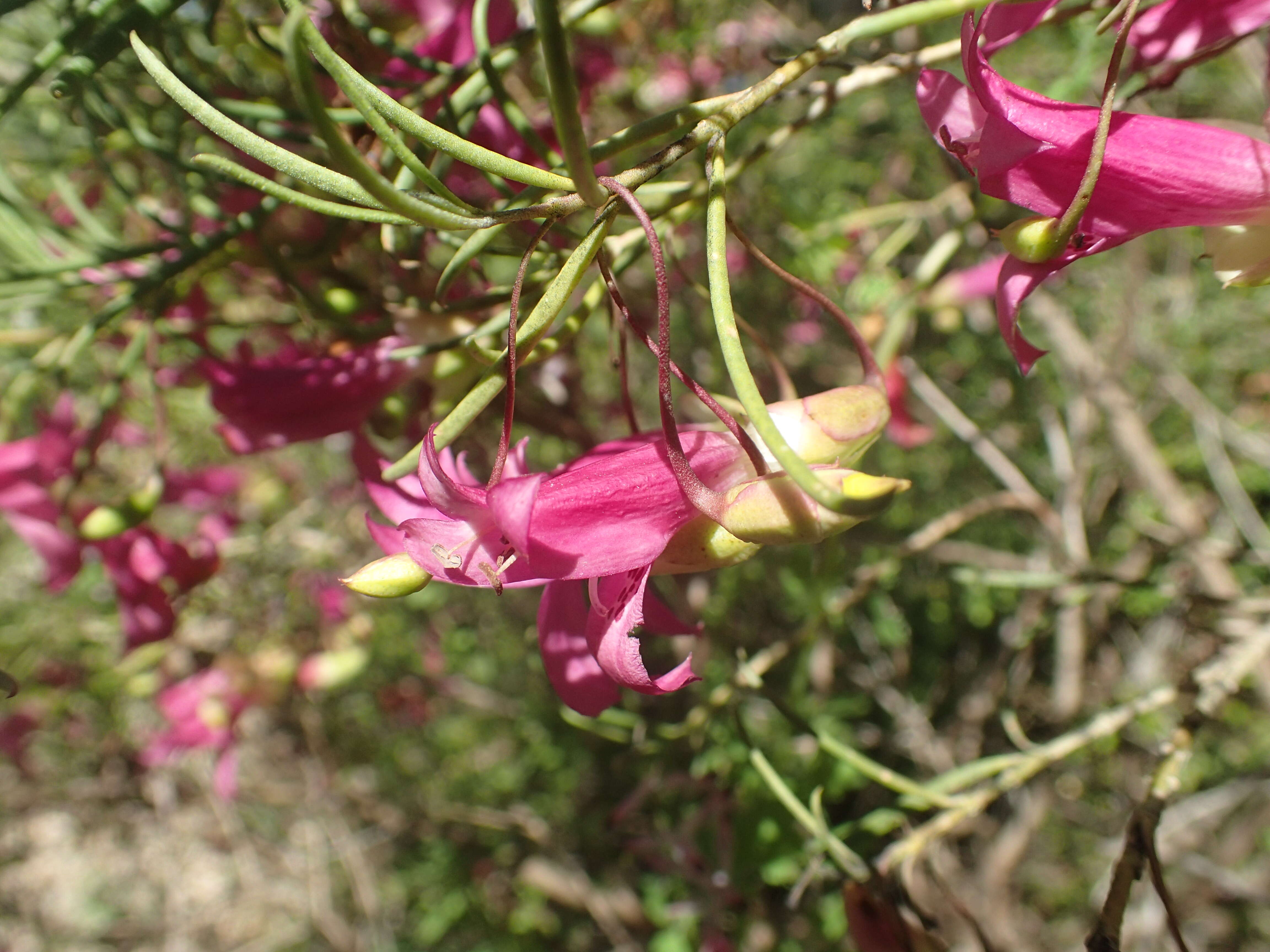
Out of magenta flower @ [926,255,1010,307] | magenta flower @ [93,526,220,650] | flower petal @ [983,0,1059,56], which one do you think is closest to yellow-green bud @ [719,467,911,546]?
flower petal @ [983,0,1059,56]

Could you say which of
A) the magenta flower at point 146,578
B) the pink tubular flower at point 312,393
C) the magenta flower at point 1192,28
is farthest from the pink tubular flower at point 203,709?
the magenta flower at point 1192,28

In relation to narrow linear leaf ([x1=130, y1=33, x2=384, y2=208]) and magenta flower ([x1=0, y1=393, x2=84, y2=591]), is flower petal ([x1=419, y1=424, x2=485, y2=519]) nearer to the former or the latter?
narrow linear leaf ([x1=130, y1=33, x2=384, y2=208])

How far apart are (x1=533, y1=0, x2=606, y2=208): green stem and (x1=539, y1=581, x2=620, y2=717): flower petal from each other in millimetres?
205

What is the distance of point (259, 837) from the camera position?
2.25 meters

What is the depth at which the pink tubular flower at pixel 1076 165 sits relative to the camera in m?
0.33

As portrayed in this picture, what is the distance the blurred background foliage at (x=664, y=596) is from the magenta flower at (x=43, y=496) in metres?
0.09

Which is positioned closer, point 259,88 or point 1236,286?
point 1236,286

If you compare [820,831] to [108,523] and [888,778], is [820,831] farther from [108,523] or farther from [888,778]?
[108,523]

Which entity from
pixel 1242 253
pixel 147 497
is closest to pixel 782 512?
pixel 1242 253

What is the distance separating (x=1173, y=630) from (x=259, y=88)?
1.72 metres

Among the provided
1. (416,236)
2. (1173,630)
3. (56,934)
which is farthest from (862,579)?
(56,934)

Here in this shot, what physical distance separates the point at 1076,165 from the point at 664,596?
98cm

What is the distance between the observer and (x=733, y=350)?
10.6 inches

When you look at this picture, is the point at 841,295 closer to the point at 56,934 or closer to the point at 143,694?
the point at 143,694
